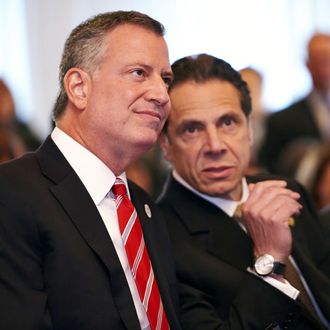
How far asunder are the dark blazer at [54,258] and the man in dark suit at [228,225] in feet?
1.44

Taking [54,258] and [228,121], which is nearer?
Result: [54,258]

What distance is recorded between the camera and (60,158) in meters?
2.26

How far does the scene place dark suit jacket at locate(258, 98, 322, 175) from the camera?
5.48 m

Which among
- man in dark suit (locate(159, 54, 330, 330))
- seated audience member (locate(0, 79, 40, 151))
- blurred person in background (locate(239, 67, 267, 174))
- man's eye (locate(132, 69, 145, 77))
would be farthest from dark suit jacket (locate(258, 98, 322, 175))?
man's eye (locate(132, 69, 145, 77))

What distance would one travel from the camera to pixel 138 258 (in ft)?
7.52

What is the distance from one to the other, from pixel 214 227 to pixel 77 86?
2.34ft

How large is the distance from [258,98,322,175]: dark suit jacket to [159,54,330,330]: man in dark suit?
2.50 metres

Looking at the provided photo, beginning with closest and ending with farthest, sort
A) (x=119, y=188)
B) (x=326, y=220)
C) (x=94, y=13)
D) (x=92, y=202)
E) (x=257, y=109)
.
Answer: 1. (x=92, y=202)
2. (x=119, y=188)
3. (x=326, y=220)
4. (x=257, y=109)
5. (x=94, y=13)

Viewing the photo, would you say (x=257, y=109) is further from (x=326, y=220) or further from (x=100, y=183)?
(x=100, y=183)

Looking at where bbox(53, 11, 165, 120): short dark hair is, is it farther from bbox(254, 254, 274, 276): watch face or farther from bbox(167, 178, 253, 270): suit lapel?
bbox(254, 254, 274, 276): watch face

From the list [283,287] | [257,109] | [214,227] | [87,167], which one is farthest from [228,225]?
[257,109]

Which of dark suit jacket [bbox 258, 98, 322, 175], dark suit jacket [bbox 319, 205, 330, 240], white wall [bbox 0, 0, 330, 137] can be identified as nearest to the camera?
dark suit jacket [bbox 319, 205, 330, 240]

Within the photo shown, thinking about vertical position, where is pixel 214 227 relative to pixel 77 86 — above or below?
below

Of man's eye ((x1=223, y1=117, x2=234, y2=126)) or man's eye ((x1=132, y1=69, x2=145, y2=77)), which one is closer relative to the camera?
man's eye ((x1=132, y1=69, x2=145, y2=77))
